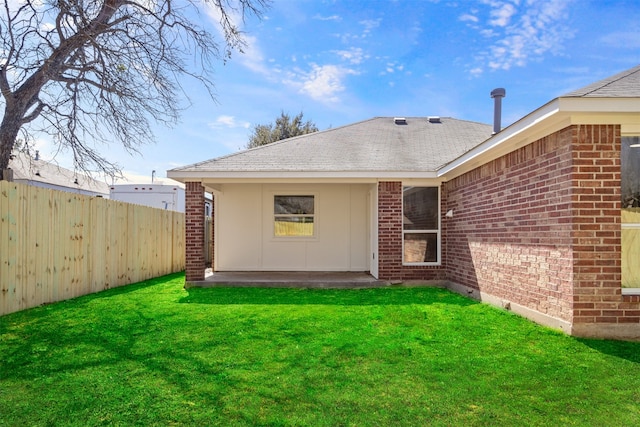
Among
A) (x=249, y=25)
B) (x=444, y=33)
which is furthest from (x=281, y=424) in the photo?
(x=444, y=33)

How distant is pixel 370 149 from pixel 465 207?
3.28 metres

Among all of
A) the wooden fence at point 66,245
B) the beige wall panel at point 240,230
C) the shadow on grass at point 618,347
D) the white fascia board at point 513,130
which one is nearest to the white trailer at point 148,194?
the wooden fence at point 66,245

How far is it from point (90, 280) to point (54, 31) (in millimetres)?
5272

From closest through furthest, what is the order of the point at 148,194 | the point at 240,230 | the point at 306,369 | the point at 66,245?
the point at 306,369, the point at 66,245, the point at 240,230, the point at 148,194

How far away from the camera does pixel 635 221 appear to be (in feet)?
15.3

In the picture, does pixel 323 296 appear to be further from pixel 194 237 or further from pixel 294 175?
pixel 194 237

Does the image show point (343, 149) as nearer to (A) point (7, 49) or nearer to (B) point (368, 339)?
(B) point (368, 339)

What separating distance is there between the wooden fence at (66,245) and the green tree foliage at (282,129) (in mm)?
18706

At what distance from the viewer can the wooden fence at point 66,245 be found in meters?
5.72

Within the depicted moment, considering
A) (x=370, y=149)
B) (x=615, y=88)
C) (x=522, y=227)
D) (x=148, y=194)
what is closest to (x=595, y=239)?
(x=522, y=227)

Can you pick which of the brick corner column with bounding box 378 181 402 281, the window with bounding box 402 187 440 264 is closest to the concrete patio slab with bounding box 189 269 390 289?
the brick corner column with bounding box 378 181 402 281

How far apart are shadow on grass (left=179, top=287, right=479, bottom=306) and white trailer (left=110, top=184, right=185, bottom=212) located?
30.7ft

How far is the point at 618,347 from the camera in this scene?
4148mm

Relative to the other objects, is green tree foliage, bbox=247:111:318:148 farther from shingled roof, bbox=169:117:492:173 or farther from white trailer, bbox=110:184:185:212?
shingled roof, bbox=169:117:492:173
